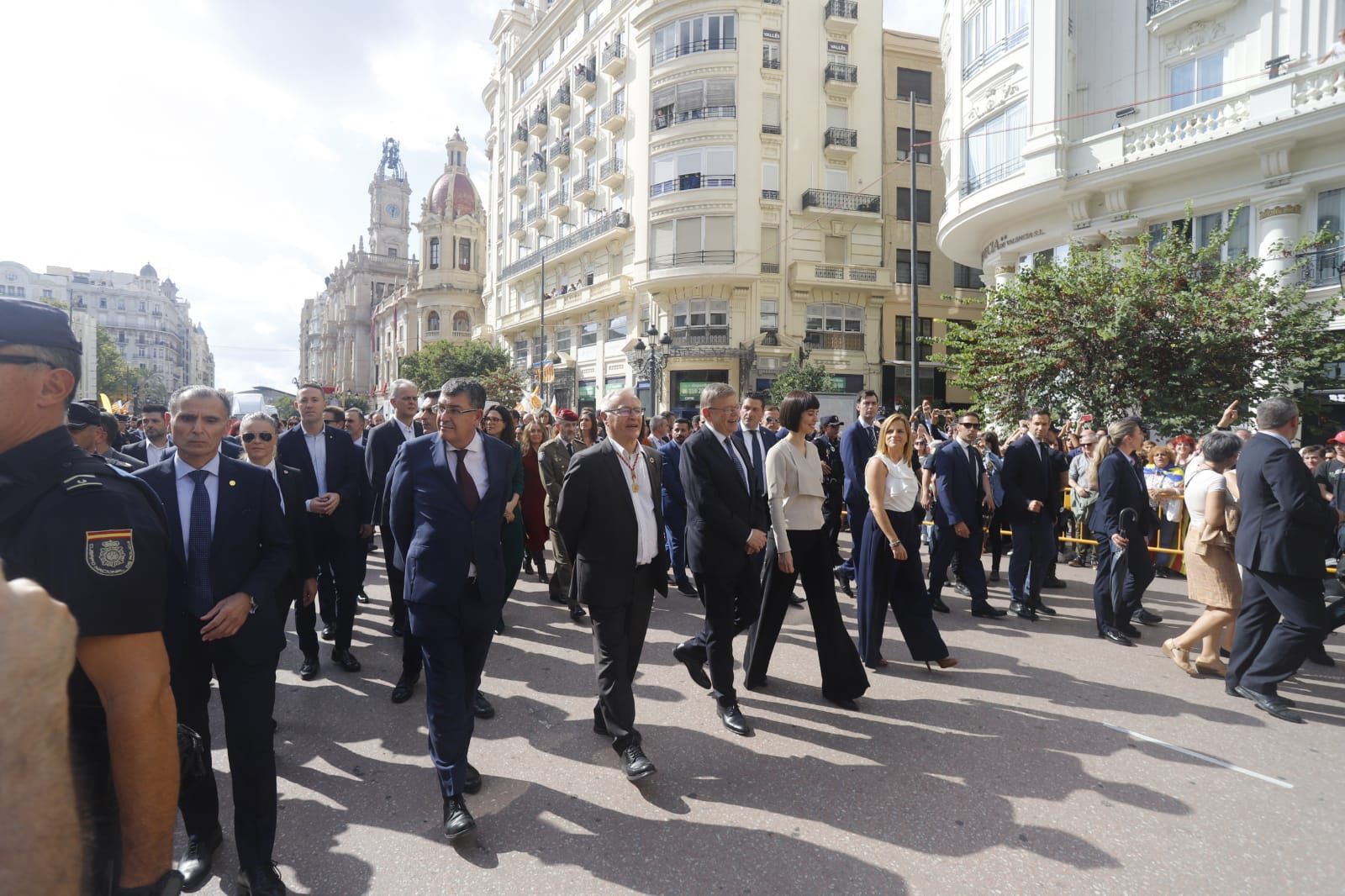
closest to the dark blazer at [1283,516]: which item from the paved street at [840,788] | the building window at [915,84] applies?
the paved street at [840,788]

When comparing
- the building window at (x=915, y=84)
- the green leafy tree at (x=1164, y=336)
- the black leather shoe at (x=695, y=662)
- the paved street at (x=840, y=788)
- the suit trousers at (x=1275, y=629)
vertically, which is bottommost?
the paved street at (x=840, y=788)

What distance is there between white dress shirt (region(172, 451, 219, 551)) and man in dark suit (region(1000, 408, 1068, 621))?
269 inches

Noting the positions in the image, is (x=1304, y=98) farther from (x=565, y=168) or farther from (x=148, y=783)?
(x=565, y=168)

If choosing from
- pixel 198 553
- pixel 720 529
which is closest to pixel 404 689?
pixel 198 553

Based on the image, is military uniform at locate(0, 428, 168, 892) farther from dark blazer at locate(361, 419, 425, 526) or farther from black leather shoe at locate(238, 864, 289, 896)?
dark blazer at locate(361, 419, 425, 526)

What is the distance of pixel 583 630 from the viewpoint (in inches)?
259

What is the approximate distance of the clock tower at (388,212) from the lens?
4267 inches

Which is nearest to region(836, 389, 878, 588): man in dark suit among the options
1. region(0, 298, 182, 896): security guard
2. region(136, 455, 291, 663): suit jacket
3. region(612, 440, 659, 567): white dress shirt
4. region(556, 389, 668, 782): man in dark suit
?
region(612, 440, 659, 567): white dress shirt

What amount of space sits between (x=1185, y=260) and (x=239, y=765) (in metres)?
14.7

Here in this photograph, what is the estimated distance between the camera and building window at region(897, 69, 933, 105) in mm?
32656

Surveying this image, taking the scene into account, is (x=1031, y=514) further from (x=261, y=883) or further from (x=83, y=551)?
(x=83, y=551)

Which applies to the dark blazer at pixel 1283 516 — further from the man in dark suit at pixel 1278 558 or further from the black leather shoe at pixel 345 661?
the black leather shoe at pixel 345 661

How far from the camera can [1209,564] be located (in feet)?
17.6

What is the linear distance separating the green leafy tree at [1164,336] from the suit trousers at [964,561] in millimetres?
6220
